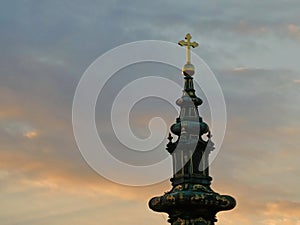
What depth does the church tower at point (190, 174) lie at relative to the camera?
5969 centimetres

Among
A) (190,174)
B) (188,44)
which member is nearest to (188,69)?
(188,44)

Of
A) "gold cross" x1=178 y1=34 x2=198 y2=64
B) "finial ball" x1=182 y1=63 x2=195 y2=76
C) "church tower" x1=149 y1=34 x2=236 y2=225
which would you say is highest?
"gold cross" x1=178 y1=34 x2=198 y2=64

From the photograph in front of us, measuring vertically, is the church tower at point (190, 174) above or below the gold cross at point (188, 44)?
below

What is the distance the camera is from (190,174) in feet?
201

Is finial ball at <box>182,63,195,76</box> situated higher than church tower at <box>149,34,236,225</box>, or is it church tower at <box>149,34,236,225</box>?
finial ball at <box>182,63,195,76</box>

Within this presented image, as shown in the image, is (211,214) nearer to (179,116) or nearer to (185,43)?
(179,116)

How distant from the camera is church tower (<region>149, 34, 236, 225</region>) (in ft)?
196

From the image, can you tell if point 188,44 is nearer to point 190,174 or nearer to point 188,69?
point 188,69

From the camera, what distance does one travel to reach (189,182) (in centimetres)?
6088

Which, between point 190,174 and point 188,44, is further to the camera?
point 188,44

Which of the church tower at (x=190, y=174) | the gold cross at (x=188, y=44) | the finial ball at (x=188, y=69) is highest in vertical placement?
the gold cross at (x=188, y=44)

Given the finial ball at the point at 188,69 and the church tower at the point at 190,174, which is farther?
the finial ball at the point at 188,69

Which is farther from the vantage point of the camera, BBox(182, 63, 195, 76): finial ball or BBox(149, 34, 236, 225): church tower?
BBox(182, 63, 195, 76): finial ball

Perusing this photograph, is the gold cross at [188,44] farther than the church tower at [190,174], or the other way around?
the gold cross at [188,44]
